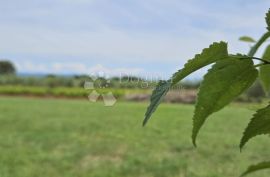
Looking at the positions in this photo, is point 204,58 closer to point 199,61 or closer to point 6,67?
point 199,61

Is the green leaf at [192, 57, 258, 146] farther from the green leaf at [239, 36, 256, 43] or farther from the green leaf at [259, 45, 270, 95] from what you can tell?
the green leaf at [239, 36, 256, 43]

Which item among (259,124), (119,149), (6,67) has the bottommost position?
(119,149)

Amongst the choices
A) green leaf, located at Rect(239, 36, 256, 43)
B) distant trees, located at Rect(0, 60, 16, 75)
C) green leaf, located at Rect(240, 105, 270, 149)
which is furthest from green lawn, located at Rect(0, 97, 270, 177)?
distant trees, located at Rect(0, 60, 16, 75)

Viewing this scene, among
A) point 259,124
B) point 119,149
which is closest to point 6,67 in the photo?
point 119,149

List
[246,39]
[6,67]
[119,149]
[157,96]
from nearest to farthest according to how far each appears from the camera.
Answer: [157,96]
[246,39]
[119,149]
[6,67]

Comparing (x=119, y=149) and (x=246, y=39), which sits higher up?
(x=246, y=39)

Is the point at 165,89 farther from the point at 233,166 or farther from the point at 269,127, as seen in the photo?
the point at 233,166

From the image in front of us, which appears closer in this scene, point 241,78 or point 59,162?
point 241,78

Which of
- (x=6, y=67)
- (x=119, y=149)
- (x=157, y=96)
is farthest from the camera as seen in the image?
(x=6, y=67)

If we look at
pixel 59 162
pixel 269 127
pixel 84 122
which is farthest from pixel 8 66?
pixel 269 127
